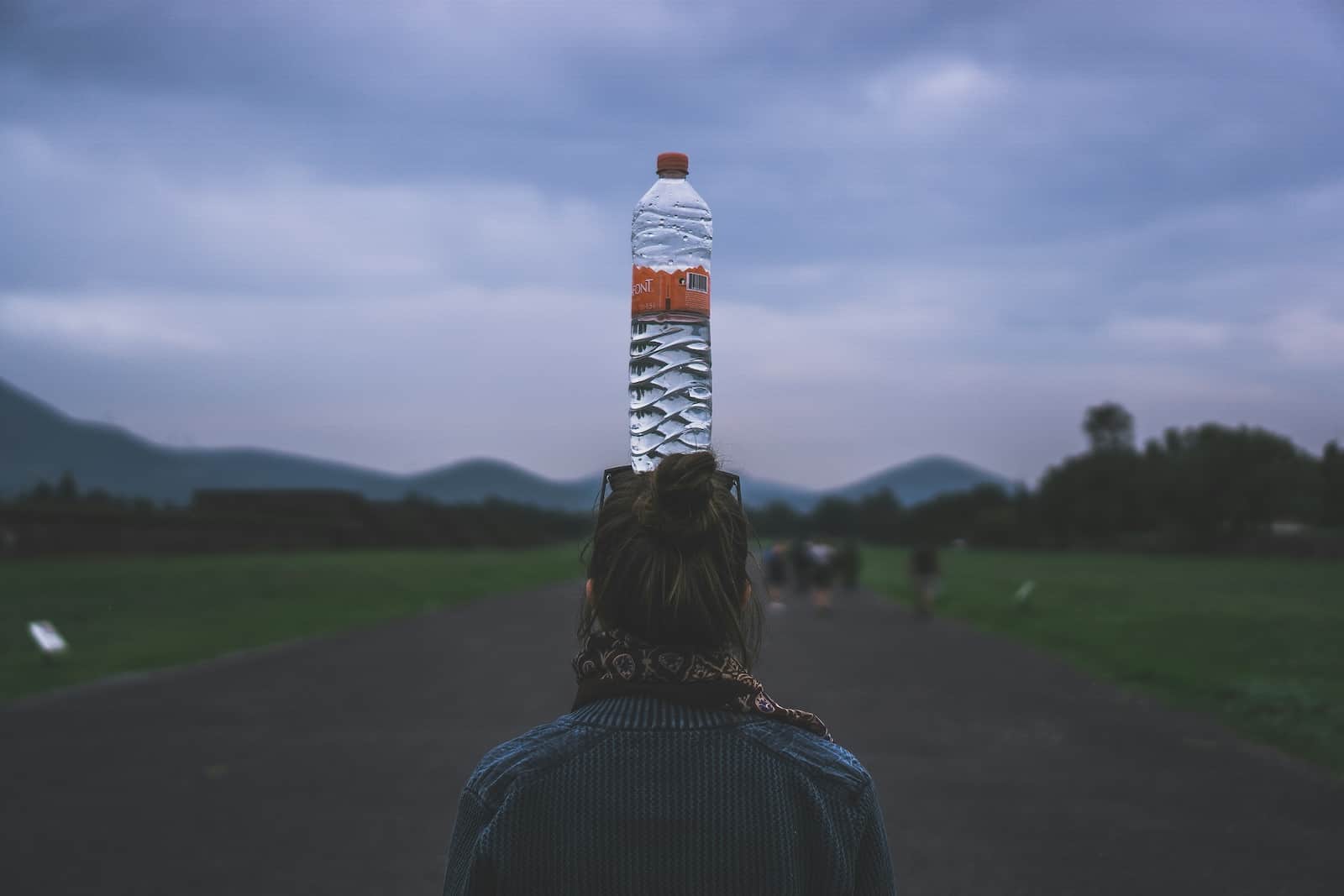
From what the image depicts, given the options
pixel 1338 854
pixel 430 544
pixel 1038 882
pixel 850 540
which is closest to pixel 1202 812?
pixel 1338 854

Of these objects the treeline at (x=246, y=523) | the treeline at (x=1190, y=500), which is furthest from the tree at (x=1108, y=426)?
the treeline at (x=246, y=523)

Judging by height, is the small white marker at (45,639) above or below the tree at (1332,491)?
below

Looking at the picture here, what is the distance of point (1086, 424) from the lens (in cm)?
18175

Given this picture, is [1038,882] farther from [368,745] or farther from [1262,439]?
[1262,439]

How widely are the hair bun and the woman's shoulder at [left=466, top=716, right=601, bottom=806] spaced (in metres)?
0.34

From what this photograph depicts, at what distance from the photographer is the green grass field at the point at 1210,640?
1252 centimetres

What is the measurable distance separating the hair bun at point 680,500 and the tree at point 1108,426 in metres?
186

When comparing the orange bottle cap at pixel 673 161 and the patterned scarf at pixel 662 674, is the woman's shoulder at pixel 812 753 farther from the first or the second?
the orange bottle cap at pixel 673 161

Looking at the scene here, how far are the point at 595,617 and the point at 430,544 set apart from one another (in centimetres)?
11698

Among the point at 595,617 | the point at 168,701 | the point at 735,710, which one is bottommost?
the point at 168,701

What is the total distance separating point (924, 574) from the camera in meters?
28.9

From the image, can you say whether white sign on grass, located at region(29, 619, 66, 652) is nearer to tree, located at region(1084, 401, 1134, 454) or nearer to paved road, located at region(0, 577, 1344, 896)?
paved road, located at region(0, 577, 1344, 896)

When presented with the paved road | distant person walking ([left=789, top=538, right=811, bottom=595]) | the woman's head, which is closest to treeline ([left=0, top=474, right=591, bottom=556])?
the woman's head

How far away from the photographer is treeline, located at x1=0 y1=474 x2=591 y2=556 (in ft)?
152
